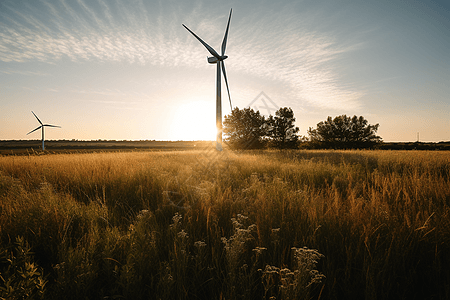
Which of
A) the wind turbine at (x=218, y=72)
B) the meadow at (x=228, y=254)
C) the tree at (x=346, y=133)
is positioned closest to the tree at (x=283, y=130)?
the tree at (x=346, y=133)

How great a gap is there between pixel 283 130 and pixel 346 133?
2934 centimetres

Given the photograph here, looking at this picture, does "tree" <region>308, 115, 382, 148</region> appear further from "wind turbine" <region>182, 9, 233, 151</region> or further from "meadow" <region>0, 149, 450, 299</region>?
"meadow" <region>0, 149, 450, 299</region>

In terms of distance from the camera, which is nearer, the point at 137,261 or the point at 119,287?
the point at 119,287

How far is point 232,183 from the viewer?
592 centimetres

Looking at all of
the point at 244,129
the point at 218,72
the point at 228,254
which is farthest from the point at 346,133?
the point at 228,254

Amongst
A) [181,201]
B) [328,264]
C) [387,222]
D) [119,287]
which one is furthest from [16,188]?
[387,222]

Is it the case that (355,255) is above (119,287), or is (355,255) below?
above

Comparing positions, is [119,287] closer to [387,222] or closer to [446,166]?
[387,222]

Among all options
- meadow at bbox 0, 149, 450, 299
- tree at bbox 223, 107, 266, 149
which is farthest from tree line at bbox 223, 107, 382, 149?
meadow at bbox 0, 149, 450, 299

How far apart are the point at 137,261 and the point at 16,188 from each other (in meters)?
5.35

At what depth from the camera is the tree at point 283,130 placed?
45500 millimetres

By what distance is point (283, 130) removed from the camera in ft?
149

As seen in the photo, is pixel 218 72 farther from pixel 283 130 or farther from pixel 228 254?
pixel 283 130

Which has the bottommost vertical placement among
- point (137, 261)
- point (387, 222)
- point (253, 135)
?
point (137, 261)
